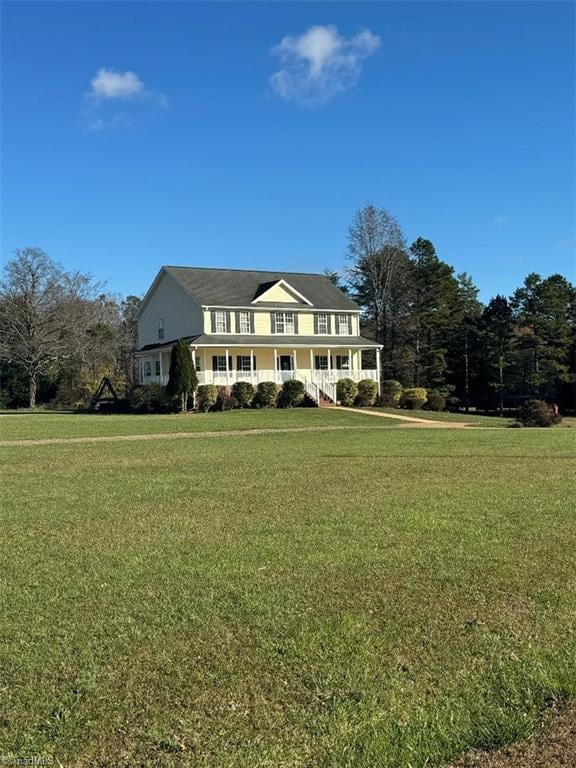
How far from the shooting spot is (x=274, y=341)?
37.1 meters

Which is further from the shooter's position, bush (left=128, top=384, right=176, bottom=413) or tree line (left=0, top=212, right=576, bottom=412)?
tree line (left=0, top=212, right=576, bottom=412)

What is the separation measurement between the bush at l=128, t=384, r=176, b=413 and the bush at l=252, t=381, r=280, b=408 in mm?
4434

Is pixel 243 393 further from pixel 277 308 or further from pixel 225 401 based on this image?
pixel 277 308

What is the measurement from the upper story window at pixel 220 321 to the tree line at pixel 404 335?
904 centimetres

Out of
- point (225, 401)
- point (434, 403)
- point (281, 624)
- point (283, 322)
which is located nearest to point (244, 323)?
point (283, 322)

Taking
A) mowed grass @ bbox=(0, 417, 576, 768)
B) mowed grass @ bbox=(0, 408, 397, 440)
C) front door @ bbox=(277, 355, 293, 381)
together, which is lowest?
mowed grass @ bbox=(0, 417, 576, 768)

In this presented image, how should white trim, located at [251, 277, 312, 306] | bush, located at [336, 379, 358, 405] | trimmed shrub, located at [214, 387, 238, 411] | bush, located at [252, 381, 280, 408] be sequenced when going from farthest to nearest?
white trim, located at [251, 277, 312, 306] → bush, located at [336, 379, 358, 405] → bush, located at [252, 381, 280, 408] → trimmed shrub, located at [214, 387, 238, 411]

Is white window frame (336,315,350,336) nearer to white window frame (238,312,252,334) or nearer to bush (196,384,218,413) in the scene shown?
white window frame (238,312,252,334)

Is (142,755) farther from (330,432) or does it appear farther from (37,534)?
(330,432)

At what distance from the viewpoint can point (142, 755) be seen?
9.33 feet

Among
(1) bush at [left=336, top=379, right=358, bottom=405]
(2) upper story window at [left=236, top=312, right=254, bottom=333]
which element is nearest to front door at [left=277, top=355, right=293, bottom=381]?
(2) upper story window at [left=236, top=312, right=254, bottom=333]

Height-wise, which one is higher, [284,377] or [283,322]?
[283,322]

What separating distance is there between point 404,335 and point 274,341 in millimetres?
16760

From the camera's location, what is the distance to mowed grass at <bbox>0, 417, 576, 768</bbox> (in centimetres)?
302
